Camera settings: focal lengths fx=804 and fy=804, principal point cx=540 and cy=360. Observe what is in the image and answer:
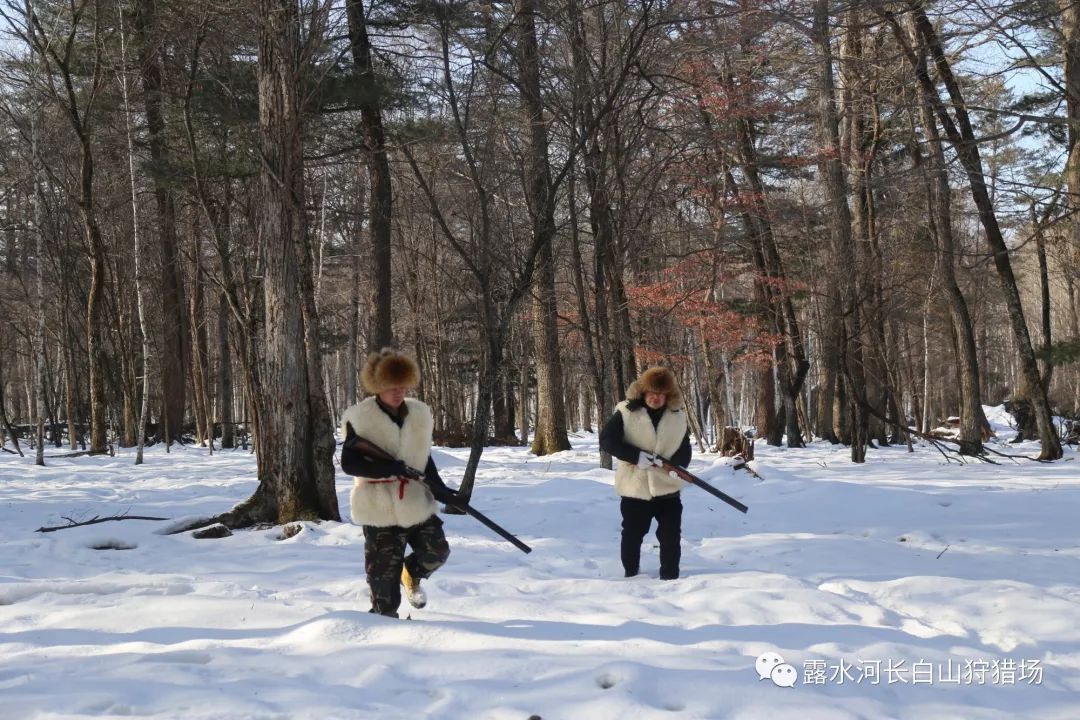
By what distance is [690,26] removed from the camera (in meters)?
8.30

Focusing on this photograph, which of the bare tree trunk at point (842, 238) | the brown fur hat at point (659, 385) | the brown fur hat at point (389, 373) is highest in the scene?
the bare tree trunk at point (842, 238)

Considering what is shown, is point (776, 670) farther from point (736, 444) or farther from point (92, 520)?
point (736, 444)

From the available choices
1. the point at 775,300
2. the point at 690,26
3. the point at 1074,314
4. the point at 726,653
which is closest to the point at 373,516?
the point at 726,653

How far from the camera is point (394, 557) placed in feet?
15.9

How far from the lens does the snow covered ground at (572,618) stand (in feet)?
11.4

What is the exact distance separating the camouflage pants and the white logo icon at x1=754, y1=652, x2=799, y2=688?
1982 millimetres

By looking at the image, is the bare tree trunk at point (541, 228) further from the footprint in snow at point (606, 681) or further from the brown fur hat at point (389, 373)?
the footprint in snow at point (606, 681)

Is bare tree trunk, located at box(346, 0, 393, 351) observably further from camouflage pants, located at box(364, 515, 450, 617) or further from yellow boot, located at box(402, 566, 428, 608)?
yellow boot, located at box(402, 566, 428, 608)

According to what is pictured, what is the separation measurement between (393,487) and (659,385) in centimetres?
249

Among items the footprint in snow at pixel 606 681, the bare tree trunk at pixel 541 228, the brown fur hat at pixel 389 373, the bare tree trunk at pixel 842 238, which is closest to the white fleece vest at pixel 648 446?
the brown fur hat at pixel 389 373

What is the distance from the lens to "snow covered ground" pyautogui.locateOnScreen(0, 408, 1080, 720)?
3488 mm

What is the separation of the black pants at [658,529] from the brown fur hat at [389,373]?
7.82 feet

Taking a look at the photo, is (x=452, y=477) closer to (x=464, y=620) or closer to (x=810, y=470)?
(x=810, y=470)

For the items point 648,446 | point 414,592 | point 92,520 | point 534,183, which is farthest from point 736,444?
point 414,592
